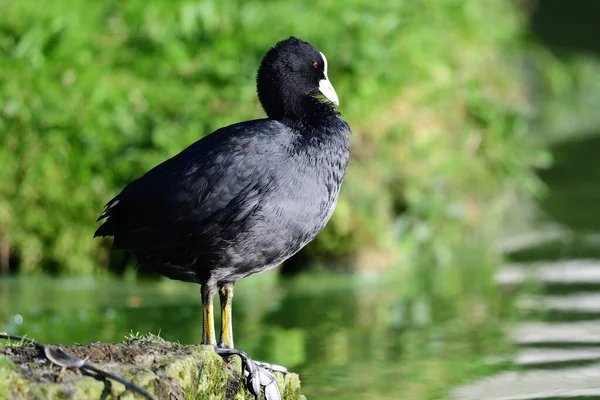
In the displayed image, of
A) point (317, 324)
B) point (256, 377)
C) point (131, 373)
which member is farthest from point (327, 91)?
point (317, 324)

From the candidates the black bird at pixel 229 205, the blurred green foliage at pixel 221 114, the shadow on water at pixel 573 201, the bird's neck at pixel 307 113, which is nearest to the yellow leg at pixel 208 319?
the black bird at pixel 229 205

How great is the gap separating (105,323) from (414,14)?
4541 millimetres

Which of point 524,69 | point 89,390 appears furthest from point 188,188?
point 524,69

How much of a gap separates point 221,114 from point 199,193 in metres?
3.93

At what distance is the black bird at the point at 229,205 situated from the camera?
430 cm

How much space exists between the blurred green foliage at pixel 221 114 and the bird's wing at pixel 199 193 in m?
3.39

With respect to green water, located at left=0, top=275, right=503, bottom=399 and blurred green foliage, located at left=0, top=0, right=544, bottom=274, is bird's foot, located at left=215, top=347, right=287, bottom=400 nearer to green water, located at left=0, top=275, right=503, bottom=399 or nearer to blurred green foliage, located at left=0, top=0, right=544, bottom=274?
green water, located at left=0, top=275, right=503, bottom=399

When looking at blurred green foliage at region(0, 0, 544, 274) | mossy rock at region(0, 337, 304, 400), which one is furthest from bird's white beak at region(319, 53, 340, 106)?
blurred green foliage at region(0, 0, 544, 274)

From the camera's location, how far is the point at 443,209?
8.36 metres

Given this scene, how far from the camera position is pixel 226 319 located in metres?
4.49

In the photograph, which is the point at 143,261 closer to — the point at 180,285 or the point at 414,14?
the point at 180,285

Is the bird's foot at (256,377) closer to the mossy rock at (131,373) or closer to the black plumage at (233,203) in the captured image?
the mossy rock at (131,373)

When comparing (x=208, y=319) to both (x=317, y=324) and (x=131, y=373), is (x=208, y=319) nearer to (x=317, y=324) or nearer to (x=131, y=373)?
(x=131, y=373)

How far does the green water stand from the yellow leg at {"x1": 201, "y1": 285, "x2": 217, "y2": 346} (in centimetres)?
105
